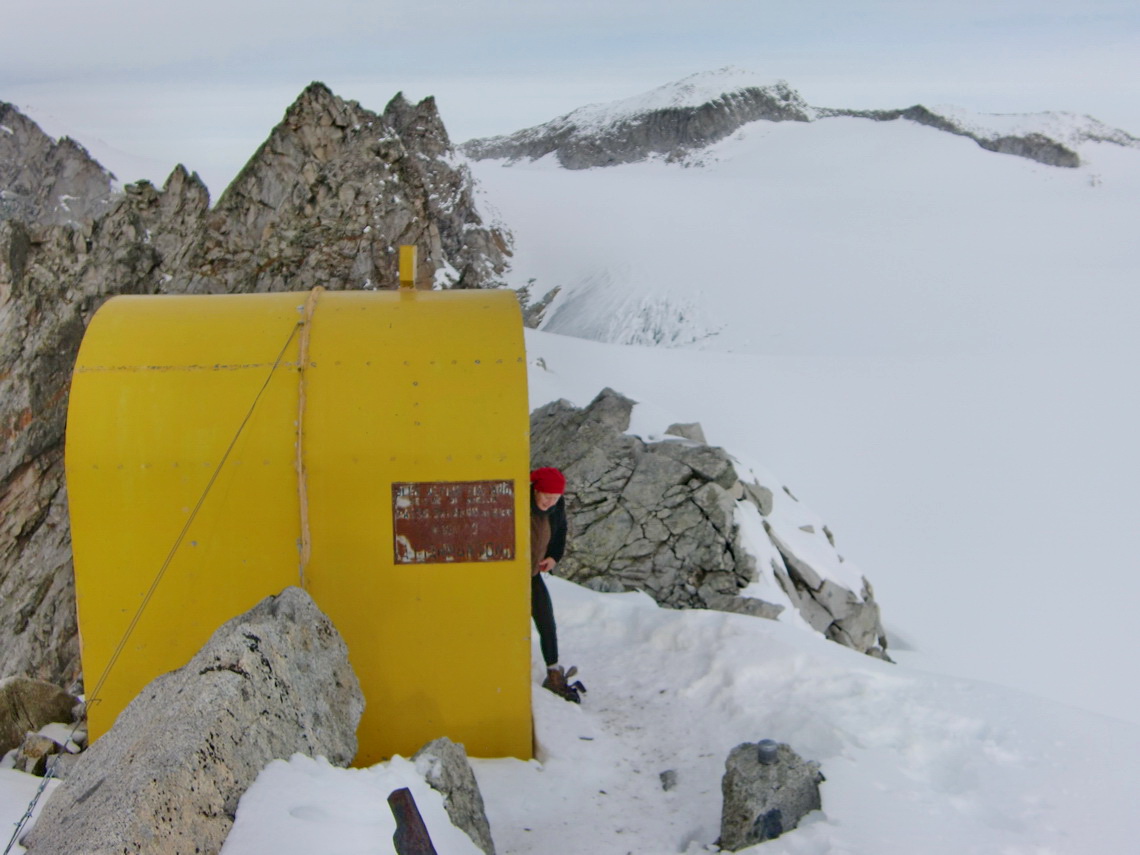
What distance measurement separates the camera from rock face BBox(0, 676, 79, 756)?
17.4 ft

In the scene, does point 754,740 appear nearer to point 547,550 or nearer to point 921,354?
point 547,550

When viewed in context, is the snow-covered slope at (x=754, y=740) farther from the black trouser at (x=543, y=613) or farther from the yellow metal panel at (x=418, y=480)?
the yellow metal panel at (x=418, y=480)

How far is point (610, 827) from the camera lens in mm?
4793

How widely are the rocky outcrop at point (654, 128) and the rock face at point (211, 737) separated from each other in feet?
185

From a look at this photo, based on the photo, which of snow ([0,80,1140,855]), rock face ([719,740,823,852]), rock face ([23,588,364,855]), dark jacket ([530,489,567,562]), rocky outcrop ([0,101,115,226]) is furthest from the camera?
rocky outcrop ([0,101,115,226])

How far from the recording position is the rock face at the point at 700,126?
54.4 meters

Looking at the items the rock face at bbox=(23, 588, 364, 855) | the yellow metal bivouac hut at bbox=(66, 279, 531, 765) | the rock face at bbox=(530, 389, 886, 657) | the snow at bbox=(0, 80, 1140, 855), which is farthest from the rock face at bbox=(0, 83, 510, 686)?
the rock face at bbox=(23, 588, 364, 855)

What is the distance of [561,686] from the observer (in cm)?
625

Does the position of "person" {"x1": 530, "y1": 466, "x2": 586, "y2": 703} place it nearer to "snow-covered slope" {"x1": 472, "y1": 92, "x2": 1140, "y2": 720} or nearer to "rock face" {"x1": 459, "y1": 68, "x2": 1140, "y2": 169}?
"snow-covered slope" {"x1": 472, "y1": 92, "x2": 1140, "y2": 720}

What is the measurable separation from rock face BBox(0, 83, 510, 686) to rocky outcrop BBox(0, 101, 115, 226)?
2096 cm

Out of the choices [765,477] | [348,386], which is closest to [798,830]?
[348,386]

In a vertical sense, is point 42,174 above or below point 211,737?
above

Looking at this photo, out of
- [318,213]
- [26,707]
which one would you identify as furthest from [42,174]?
[26,707]

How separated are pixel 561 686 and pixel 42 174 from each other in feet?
126
